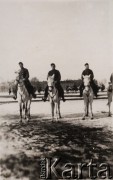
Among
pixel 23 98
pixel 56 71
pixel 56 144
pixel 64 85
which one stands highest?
pixel 56 71

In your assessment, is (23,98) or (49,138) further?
(23,98)

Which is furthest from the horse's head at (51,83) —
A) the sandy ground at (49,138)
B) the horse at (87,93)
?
the horse at (87,93)

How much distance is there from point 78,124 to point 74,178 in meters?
0.52

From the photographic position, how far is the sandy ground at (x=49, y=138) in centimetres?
281

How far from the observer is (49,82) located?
303 centimetres

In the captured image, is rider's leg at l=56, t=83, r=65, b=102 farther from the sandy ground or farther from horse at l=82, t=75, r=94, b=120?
horse at l=82, t=75, r=94, b=120

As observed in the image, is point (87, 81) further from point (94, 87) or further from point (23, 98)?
point (23, 98)

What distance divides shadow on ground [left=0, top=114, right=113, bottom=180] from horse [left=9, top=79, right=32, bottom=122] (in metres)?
0.09

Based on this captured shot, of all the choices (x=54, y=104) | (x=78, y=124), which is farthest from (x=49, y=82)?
(x=78, y=124)

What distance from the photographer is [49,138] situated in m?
2.94

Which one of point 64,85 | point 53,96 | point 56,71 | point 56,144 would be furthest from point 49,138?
point 56,71

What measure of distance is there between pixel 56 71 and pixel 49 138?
0.63 meters

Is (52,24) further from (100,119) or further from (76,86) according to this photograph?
(100,119)

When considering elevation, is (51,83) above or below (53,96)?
above
